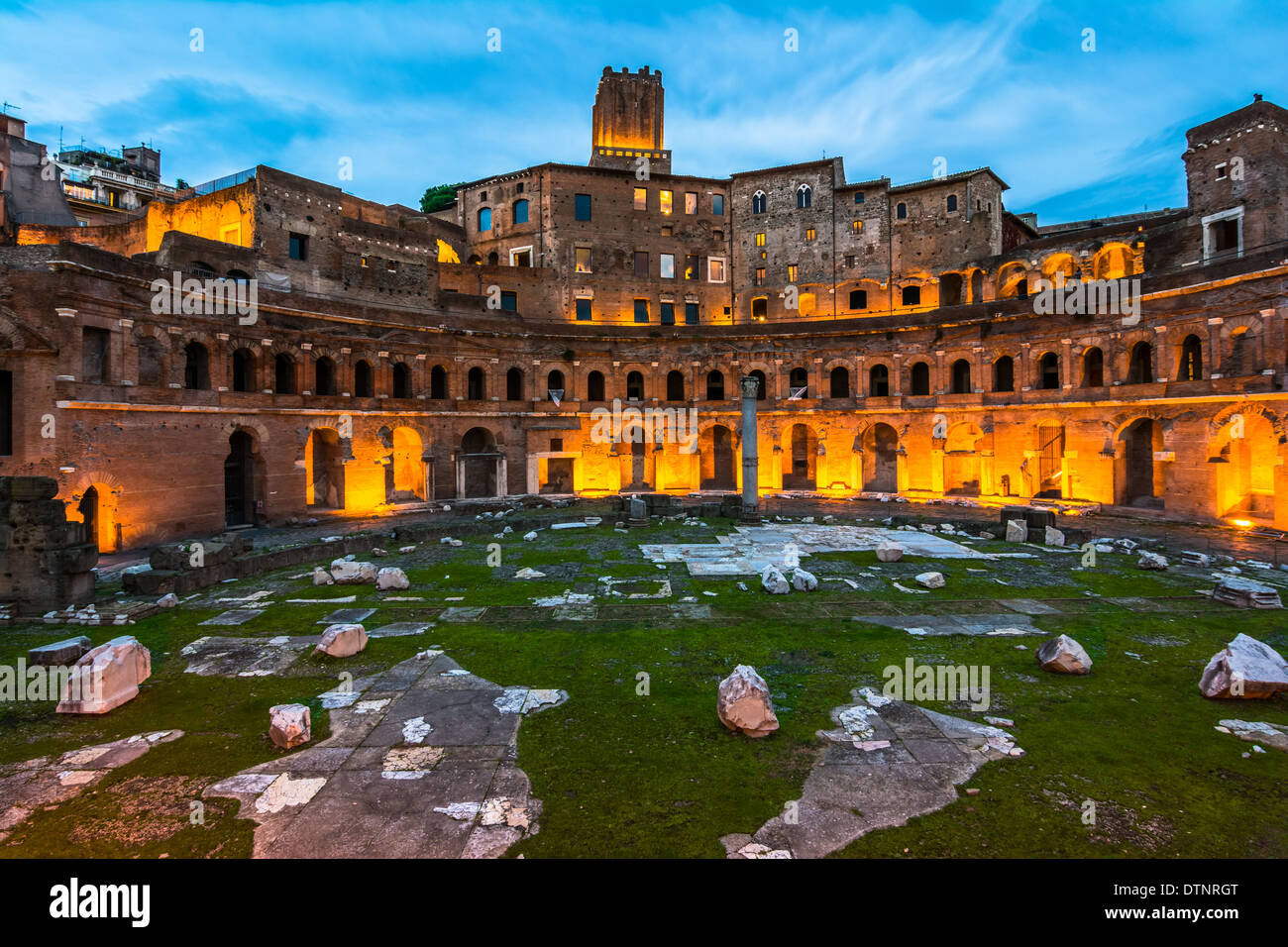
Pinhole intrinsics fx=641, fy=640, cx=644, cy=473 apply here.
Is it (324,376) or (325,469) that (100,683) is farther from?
(325,469)

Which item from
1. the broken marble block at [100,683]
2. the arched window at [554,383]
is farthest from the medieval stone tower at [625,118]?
the broken marble block at [100,683]

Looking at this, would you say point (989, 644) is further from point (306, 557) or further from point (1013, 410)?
point (1013, 410)

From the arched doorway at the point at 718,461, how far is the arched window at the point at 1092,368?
17027mm

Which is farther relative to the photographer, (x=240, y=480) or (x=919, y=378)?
(x=919, y=378)

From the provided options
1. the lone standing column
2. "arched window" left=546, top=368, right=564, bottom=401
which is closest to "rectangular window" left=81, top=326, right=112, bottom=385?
"arched window" left=546, top=368, right=564, bottom=401

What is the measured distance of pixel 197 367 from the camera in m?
23.8

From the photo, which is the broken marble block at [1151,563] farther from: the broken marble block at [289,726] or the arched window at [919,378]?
the arched window at [919,378]

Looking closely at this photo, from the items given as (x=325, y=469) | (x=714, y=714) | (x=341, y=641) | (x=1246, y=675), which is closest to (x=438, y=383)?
(x=325, y=469)

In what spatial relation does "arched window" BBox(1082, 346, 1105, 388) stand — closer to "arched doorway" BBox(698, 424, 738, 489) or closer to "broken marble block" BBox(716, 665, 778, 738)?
"arched doorway" BBox(698, 424, 738, 489)

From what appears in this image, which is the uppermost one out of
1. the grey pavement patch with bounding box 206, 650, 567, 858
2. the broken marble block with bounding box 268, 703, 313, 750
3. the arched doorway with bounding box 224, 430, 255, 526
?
the arched doorway with bounding box 224, 430, 255, 526

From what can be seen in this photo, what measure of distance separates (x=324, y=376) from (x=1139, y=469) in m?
34.7

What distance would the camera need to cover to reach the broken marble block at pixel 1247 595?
1141 cm

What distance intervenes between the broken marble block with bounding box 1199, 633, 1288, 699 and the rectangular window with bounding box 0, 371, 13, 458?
25986 mm

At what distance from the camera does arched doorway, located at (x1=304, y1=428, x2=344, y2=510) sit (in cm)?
2708
